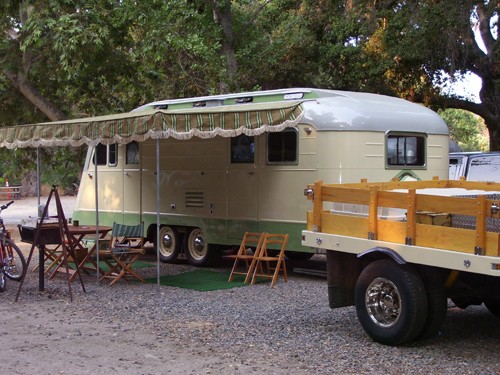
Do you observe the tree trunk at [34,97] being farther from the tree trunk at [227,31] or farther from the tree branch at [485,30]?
the tree branch at [485,30]

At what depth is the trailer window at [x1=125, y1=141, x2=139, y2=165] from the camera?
12.8 meters

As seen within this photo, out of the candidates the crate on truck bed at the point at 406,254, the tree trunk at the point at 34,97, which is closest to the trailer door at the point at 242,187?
the crate on truck bed at the point at 406,254

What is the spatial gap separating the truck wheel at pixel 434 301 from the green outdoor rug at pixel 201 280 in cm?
409

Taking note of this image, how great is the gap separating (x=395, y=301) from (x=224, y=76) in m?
10.8

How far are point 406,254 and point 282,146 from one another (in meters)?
4.57

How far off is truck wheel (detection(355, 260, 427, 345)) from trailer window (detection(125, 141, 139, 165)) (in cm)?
687

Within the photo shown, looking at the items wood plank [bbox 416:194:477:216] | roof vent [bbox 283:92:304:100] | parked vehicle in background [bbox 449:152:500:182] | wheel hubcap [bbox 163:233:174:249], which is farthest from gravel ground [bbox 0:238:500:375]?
parked vehicle in background [bbox 449:152:500:182]

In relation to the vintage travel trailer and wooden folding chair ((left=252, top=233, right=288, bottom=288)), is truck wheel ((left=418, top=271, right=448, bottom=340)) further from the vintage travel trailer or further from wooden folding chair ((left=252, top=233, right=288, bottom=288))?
wooden folding chair ((left=252, top=233, right=288, bottom=288))

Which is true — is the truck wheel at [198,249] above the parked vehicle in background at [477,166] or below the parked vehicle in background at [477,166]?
below

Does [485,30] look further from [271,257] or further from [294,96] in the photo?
[271,257]

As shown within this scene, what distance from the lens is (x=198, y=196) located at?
1184 centimetres

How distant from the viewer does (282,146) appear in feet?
35.0

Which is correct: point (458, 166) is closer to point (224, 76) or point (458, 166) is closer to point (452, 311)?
point (224, 76)

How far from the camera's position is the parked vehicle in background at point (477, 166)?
14.2m
